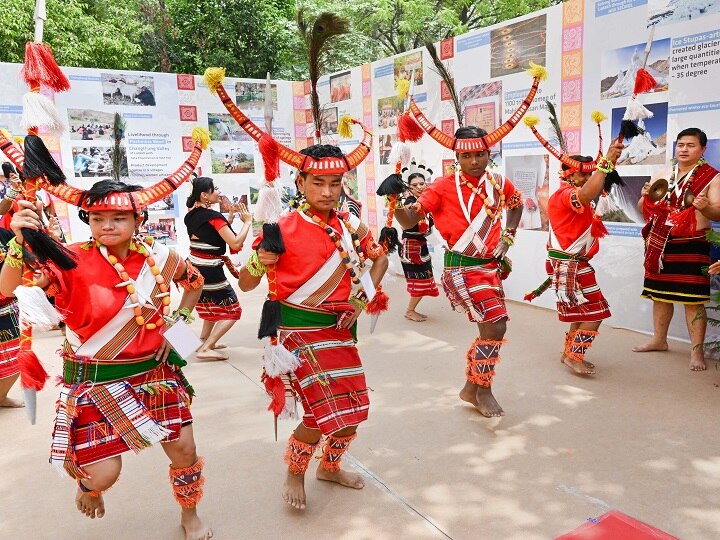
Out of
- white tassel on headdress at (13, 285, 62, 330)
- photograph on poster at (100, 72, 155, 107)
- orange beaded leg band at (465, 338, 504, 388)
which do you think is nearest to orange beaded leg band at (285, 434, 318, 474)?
white tassel on headdress at (13, 285, 62, 330)

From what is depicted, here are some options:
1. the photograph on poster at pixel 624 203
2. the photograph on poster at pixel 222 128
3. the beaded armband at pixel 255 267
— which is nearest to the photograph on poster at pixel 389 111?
the photograph on poster at pixel 222 128

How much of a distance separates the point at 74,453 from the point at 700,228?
4526mm

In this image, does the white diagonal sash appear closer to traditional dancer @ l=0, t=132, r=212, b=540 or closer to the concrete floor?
traditional dancer @ l=0, t=132, r=212, b=540

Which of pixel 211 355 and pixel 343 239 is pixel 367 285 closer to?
pixel 343 239

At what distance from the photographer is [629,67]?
562 centimetres

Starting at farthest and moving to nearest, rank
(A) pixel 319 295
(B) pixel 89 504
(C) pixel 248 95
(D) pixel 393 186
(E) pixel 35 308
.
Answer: (C) pixel 248 95, (D) pixel 393 186, (A) pixel 319 295, (B) pixel 89 504, (E) pixel 35 308

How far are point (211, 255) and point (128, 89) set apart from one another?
465 cm

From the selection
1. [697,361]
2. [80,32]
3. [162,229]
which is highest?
[80,32]

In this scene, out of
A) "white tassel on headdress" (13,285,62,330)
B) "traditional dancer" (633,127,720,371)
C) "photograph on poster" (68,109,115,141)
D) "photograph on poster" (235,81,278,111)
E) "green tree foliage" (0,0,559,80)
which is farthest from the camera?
"green tree foliage" (0,0,559,80)

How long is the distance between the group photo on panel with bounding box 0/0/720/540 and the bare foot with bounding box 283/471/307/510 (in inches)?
0.4

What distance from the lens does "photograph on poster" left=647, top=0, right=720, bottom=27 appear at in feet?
16.3

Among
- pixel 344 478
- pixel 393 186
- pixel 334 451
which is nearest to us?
pixel 334 451

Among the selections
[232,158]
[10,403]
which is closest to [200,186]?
[10,403]

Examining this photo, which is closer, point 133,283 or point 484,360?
point 133,283
